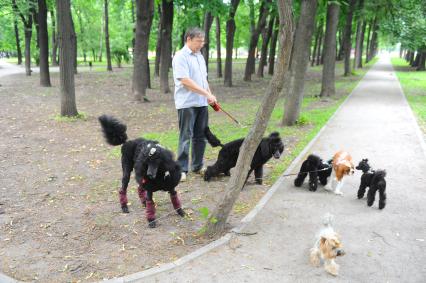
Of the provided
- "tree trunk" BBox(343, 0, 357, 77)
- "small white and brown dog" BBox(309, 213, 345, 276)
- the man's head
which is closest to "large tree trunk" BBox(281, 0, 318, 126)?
the man's head

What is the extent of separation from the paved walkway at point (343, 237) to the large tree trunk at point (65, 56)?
25.8ft

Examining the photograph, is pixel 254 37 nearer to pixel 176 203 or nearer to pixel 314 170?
pixel 314 170

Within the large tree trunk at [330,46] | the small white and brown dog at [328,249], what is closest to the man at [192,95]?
the small white and brown dog at [328,249]

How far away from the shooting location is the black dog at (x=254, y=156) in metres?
5.77

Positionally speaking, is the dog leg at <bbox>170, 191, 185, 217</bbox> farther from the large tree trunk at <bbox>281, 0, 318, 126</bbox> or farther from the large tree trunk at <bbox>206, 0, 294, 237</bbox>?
the large tree trunk at <bbox>281, 0, 318, 126</bbox>

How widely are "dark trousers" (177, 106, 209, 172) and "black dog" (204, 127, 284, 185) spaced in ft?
0.68

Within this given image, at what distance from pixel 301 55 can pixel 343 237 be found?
6920 mm

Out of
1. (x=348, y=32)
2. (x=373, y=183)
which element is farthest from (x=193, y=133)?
(x=348, y=32)

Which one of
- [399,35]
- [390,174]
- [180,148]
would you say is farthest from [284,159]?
[399,35]

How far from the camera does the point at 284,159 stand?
306 inches

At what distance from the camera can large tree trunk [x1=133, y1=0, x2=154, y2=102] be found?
13.9m

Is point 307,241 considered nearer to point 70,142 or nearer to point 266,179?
point 266,179

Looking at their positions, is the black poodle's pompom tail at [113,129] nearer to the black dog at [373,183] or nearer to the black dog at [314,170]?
the black dog at [314,170]

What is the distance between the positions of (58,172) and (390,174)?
613 cm
